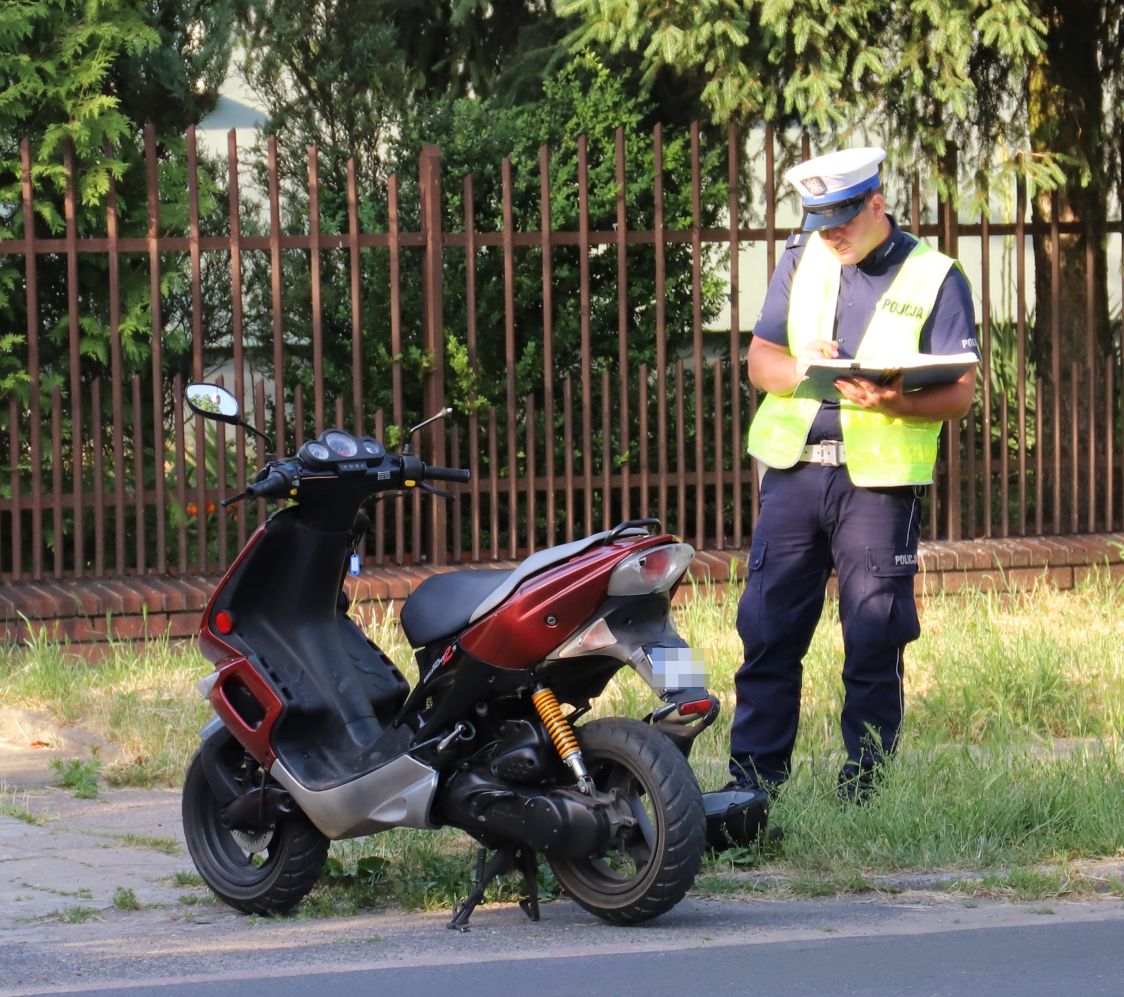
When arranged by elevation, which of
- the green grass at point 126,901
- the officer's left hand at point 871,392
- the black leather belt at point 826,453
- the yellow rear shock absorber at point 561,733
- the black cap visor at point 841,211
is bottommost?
the green grass at point 126,901

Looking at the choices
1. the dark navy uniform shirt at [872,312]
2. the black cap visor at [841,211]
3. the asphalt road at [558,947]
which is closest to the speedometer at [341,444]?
the asphalt road at [558,947]

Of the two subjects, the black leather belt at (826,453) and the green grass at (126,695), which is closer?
the black leather belt at (826,453)

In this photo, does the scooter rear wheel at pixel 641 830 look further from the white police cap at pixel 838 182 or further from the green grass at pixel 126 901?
the white police cap at pixel 838 182

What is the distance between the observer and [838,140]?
9375 mm

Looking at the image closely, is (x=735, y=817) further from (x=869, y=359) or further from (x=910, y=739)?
(x=910, y=739)

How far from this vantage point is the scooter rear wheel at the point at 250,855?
188 inches

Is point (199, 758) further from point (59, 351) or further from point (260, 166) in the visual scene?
point (260, 166)

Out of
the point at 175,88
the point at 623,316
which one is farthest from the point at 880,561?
the point at 175,88

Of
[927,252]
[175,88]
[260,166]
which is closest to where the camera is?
[927,252]

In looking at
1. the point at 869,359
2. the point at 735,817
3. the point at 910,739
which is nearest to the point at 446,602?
the point at 735,817

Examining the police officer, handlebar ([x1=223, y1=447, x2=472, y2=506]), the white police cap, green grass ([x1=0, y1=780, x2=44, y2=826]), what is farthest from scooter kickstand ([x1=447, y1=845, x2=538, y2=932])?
the white police cap

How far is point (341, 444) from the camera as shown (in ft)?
15.5

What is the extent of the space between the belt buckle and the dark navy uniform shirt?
0.02 m

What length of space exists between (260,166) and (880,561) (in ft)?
26.7
